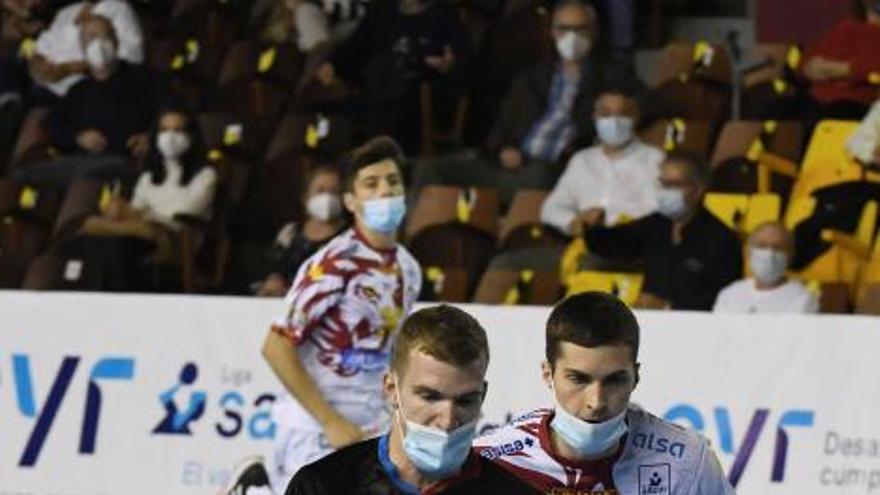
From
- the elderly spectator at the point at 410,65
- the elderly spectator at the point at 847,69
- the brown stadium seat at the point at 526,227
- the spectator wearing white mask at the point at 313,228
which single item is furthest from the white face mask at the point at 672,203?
the elderly spectator at the point at 410,65

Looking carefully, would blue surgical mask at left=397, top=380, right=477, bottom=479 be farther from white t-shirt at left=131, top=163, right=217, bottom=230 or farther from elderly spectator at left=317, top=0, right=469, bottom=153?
elderly spectator at left=317, top=0, right=469, bottom=153

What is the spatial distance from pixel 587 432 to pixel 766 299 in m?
6.28

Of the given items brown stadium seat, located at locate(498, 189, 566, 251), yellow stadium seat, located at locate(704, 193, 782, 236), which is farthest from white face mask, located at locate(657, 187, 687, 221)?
brown stadium seat, located at locate(498, 189, 566, 251)

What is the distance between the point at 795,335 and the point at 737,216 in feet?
9.44

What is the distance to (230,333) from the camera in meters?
11.3

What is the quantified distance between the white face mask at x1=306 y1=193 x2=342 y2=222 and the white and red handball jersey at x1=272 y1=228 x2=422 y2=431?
157 inches

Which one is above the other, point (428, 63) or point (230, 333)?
point (428, 63)

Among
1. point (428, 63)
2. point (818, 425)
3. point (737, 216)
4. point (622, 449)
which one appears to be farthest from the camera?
point (428, 63)

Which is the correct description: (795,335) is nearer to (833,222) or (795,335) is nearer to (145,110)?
(833,222)

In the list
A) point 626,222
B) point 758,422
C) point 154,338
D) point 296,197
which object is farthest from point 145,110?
point 758,422

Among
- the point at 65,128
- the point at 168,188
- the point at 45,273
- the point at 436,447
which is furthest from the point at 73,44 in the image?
the point at 436,447

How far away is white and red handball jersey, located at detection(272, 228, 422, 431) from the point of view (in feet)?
30.9

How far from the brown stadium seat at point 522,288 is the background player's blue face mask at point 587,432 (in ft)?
22.6

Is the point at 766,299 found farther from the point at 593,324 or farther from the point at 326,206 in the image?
the point at 593,324
